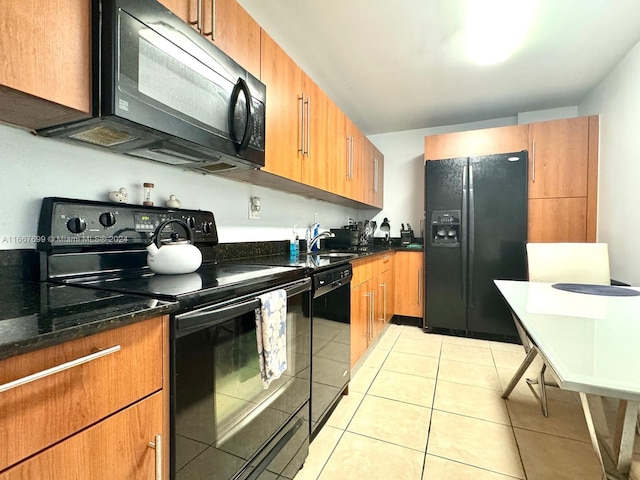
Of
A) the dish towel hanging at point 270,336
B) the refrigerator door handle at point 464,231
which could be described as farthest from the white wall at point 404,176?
the dish towel hanging at point 270,336

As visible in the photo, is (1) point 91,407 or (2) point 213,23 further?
(2) point 213,23

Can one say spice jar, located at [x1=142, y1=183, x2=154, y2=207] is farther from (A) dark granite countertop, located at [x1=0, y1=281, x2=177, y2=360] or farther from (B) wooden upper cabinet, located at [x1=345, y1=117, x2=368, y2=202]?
(B) wooden upper cabinet, located at [x1=345, y1=117, x2=368, y2=202]

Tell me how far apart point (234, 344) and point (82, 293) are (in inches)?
17.6

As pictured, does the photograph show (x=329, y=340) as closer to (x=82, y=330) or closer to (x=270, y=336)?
(x=270, y=336)

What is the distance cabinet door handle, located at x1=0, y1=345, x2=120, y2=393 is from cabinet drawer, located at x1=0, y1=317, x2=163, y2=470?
0.01m

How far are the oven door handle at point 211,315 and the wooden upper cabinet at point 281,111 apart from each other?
31.5 inches

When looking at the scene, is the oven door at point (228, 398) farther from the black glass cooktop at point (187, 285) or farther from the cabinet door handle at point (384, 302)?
the cabinet door handle at point (384, 302)

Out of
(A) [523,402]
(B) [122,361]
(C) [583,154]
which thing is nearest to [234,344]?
(B) [122,361]

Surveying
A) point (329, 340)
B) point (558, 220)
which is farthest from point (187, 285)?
point (558, 220)

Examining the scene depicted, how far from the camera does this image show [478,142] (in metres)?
3.06

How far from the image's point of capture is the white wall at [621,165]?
84.2 inches

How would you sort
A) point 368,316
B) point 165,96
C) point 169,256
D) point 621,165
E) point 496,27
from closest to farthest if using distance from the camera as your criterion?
point 165,96 < point 169,256 < point 496,27 < point 621,165 < point 368,316

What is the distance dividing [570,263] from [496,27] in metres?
1.66

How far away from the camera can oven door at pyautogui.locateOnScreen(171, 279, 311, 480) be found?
0.79m
